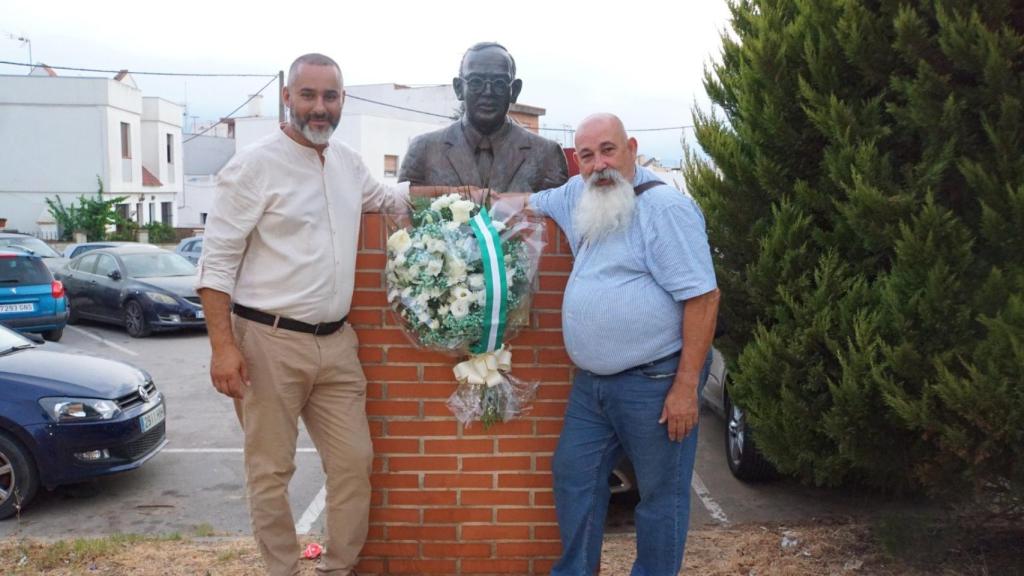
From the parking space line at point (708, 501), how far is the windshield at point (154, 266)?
33.3 ft

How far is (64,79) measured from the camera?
33000 millimetres

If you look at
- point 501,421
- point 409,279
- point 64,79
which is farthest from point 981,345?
point 64,79

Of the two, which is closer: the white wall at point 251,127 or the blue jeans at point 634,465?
the blue jeans at point 634,465

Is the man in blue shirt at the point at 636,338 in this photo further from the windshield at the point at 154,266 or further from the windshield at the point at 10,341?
the windshield at the point at 154,266

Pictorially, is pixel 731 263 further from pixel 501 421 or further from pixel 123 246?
pixel 123 246

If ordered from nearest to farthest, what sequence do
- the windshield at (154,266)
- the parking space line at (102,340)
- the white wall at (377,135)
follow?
the parking space line at (102,340) < the windshield at (154,266) < the white wall at (377,135)

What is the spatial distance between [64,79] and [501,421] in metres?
34.6

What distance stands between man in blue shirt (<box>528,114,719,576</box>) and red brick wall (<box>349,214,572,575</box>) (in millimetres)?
435

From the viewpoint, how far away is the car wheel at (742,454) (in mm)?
5953

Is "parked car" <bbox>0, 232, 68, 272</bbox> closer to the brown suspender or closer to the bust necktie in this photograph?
the bust necktie

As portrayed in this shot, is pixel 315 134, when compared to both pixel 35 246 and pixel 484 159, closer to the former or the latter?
pixel 484 159

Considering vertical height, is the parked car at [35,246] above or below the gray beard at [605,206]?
below

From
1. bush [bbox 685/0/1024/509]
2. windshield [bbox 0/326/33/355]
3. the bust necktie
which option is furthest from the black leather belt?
windshield [bbox 0/326/33/355]

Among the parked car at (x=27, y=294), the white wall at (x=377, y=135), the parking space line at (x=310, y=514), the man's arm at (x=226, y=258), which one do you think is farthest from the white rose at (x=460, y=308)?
the white wall at (x=377, y=135)
